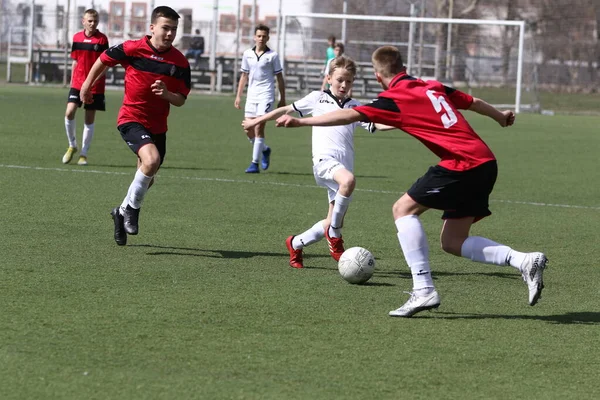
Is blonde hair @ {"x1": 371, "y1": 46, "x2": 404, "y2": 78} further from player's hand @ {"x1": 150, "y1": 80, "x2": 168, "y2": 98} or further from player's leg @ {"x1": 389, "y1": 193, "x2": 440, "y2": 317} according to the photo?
player's hand @ {"x1": 150, "y1": 80, "x2": 168, "y2": 98}

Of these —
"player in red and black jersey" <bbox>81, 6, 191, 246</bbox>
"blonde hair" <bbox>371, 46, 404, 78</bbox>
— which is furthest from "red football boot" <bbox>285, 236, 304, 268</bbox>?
"blonde hair" <bbox>371, 46, 404, 78</bbox>

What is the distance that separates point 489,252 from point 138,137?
11.4 ft

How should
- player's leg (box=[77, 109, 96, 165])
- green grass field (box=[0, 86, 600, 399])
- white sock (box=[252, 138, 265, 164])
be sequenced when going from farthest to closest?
white sock (box=[252, 138, 265, 164]) → player's leg (box=[77, 109, 96, 165]) → green grass field (box=[0, 86, 600, 399])

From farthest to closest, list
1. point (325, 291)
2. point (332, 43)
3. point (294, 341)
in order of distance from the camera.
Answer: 1. point (332, 43)
2. point (325, 291)
3. point (294, 341)

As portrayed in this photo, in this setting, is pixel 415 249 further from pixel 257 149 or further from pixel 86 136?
pixel 86 136

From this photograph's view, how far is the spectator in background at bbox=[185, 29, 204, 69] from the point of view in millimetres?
41594

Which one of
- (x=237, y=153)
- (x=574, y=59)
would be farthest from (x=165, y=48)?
(x=574, y=59)

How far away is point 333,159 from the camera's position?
8188mm

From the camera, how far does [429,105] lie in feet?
20.4

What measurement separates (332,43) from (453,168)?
788 inches

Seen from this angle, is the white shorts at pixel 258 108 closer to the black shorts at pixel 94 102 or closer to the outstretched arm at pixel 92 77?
the black shorts at pixel 94 102

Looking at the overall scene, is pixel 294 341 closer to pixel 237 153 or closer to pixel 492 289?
pixel 492 289

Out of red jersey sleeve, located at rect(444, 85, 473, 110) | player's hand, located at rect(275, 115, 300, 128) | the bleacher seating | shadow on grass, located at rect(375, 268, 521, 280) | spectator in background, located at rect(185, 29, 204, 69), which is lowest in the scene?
shadow on grass, located at rect(375, 268, 521, 280)

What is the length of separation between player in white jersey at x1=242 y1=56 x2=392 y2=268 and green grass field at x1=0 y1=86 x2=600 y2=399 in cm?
27
